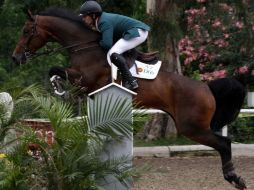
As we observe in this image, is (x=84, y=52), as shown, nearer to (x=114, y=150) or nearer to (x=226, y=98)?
(x=226, y=98)

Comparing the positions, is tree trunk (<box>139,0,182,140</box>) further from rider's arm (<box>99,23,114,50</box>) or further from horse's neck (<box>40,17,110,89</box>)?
rider's arm (<box>99,23,114,50</box>)

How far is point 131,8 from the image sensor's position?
61.3 ft

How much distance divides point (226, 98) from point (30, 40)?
2684 millimetres

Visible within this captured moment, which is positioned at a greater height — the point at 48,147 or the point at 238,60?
the point at 48,147

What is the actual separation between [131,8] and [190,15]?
2.45 m

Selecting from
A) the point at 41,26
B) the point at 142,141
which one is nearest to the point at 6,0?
the point at 142,141

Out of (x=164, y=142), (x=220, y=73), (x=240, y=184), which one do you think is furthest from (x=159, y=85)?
(x=220, y=73)

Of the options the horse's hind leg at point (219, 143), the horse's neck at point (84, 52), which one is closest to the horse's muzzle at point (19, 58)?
the horse's neck at point (84, 52)

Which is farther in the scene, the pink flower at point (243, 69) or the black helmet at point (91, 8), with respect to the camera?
the pink flower at point (243, 69)

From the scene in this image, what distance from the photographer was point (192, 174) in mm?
10148

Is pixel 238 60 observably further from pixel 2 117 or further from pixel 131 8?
pixel 2 117

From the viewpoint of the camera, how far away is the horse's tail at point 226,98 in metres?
9.17

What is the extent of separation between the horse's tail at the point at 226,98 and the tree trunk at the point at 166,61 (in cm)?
380

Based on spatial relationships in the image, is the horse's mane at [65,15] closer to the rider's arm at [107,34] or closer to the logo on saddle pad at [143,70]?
the rider's arm at [107,34]
